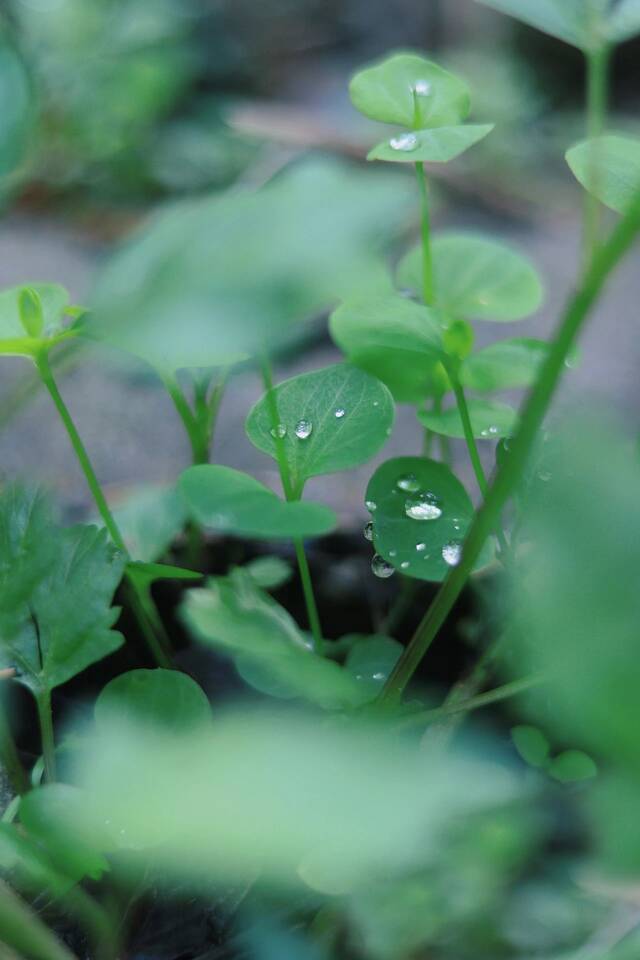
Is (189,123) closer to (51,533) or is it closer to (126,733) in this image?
(51,533)

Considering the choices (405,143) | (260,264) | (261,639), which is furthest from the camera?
(405,143)

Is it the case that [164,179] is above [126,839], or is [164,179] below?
below

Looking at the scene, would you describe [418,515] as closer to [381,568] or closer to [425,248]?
[381,568]

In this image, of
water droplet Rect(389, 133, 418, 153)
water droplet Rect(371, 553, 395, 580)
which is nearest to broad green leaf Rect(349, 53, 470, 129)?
water droplet Rect(389, 133, 418, 153)

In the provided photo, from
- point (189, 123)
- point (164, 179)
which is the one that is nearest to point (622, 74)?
point (189, 123)

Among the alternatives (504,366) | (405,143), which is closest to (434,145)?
(405,143)

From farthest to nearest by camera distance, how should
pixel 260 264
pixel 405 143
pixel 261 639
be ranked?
pixel 405 143, pixel 261 639, pixel 260 264
